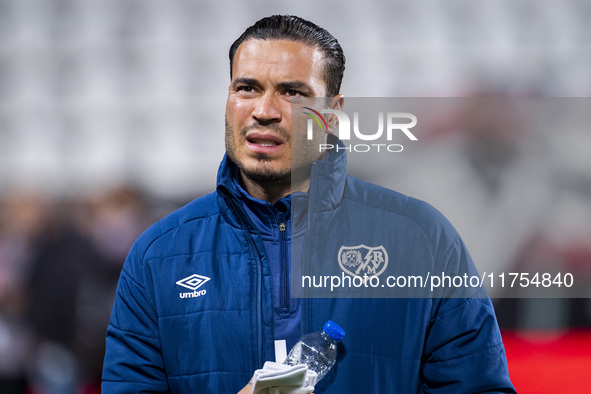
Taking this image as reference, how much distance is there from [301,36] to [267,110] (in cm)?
24

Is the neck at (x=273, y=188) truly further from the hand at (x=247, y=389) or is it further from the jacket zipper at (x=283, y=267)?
the hand at (x=247, y=389)

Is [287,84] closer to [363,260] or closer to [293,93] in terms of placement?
[293,93]

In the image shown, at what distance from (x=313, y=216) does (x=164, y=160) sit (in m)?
0.87

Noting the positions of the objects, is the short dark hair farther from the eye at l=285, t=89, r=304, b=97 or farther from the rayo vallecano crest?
the rayo vallecano crest

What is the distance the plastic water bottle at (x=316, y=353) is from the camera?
134 centimetres

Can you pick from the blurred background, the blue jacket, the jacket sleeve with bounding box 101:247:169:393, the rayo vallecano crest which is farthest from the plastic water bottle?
the blurred background

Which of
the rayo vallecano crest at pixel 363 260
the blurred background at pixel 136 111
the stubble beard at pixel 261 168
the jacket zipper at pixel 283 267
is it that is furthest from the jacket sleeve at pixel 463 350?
the blurred background at pixel 136 111

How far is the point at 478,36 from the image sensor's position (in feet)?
6.51

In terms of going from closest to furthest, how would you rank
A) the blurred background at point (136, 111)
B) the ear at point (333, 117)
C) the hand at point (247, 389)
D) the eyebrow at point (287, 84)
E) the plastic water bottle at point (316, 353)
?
the hand at point (247, 389), the plastic water bottle at point (316, 353), the eyebrow at point (287, 84), the ear at point (333, 117), the blurred background at point (136, 111)

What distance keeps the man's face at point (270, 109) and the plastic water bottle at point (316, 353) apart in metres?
0.41

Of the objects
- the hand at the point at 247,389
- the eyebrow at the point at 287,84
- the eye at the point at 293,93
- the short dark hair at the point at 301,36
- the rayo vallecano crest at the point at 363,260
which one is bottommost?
the hand at the point at 247,389

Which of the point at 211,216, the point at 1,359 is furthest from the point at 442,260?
the point at 1,359

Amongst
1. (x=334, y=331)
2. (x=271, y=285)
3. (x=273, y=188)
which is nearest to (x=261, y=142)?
(x=273, y=188)

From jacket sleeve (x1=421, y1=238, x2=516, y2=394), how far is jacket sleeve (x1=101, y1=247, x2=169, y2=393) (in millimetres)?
679
